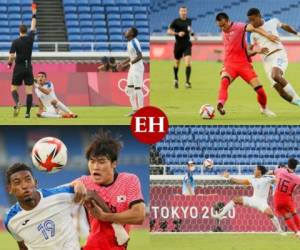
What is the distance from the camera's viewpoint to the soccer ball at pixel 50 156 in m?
6.49

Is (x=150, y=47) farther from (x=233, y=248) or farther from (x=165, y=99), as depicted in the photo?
(x=233, y=248)

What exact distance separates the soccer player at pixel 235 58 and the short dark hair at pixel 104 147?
4307mm

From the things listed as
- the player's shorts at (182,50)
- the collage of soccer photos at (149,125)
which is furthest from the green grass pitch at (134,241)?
the player's shorts at (182,50)

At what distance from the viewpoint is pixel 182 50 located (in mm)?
13008

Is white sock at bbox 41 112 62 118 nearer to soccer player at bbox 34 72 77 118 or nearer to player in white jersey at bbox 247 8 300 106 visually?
soccer player at bbox 34 72 77 118

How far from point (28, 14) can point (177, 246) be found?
8.33m

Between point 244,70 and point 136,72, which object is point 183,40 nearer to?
point 136,72

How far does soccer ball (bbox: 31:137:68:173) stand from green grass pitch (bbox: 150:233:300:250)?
4.22m

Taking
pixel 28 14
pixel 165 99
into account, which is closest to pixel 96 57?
pixel 28 14

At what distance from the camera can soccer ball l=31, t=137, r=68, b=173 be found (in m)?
6.49

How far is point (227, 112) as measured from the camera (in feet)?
35.7

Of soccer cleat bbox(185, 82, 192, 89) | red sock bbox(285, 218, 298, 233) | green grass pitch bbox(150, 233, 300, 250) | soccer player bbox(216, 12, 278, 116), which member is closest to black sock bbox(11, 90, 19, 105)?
soccer cleat bbox(185, 82, 192, 89)

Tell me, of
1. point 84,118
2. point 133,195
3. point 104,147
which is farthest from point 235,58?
point 133,195

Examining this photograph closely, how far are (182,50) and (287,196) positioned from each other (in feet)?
9.60
